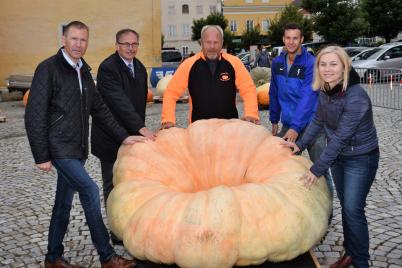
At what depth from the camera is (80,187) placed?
344 cm

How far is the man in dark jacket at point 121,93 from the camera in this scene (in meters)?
3.96

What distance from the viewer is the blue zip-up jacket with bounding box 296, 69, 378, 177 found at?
3098mm

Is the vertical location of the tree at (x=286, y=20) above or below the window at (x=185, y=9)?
below

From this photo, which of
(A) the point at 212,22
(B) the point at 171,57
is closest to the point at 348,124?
(B) the point at 171,57

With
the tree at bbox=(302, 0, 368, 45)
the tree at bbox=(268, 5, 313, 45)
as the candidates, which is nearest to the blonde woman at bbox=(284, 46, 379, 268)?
the tree at bbox=(302, 0, 368, 45)

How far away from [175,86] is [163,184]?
1289 millimetres

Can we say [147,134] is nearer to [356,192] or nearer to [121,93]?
[121,93]

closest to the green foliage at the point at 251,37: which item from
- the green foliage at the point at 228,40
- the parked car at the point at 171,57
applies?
the green foliage at the point at 228,40

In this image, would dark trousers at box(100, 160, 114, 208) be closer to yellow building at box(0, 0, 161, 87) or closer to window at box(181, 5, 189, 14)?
yellow building at box(0, 0, 161, 87)

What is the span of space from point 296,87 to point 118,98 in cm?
149

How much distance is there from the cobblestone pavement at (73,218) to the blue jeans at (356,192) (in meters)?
0.46

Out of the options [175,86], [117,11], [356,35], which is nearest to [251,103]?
[175,86]

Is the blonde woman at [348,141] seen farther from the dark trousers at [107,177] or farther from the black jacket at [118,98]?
the dark trousers at [107,177]

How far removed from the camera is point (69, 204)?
3633 millimetres
